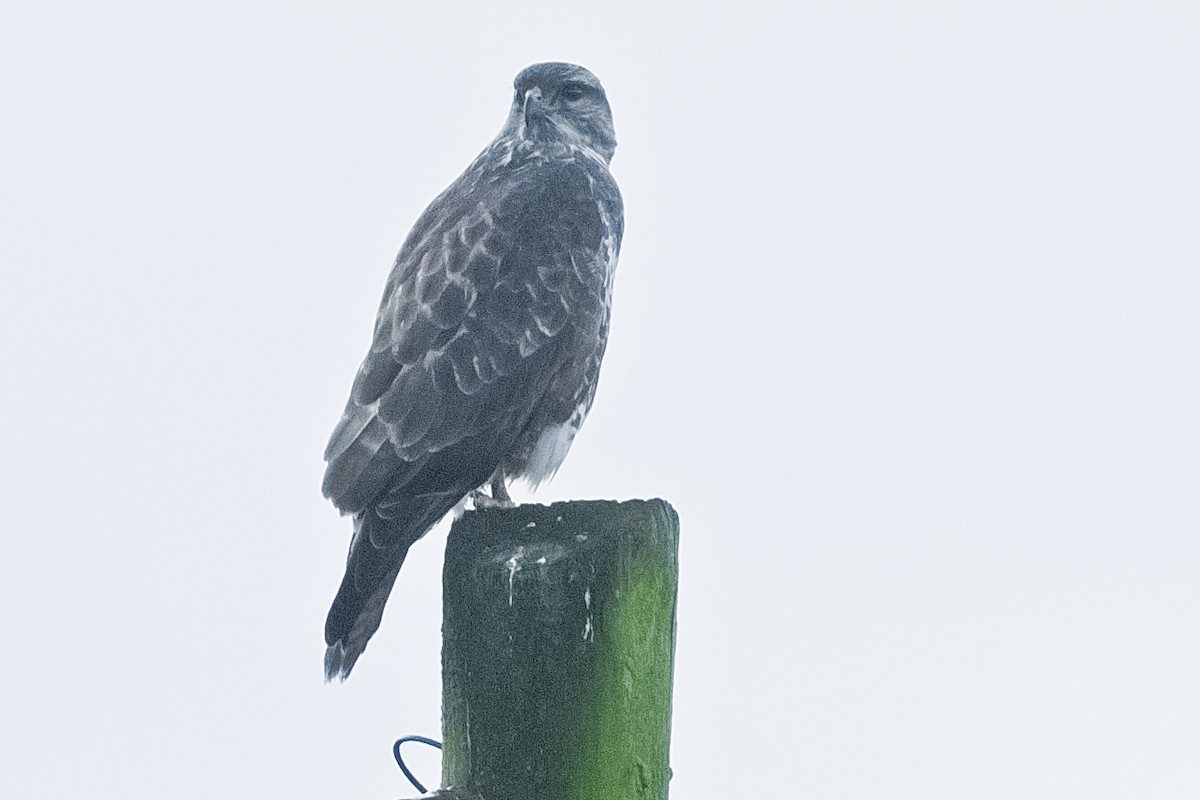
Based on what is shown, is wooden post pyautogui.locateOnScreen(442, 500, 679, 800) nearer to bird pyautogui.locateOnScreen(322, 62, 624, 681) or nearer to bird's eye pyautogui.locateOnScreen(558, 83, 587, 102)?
bird pyautogui.locateOnScreen(322, 62, 624, 681)

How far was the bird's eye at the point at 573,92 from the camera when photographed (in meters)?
5.55

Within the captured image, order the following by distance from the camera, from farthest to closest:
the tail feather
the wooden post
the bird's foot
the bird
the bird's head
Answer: the bird's head < the bird's foot < the bird < the tail feather < the wooden post

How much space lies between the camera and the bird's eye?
555 cm

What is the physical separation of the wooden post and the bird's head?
8.53 ft

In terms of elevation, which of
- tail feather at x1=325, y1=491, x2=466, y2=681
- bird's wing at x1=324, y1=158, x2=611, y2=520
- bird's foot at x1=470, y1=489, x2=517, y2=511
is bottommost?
tail feather at x1=325, y1=491, x2=466, y2=681

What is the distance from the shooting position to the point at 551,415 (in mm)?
4738

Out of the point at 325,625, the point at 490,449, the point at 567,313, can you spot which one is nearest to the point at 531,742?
the point at 325,625

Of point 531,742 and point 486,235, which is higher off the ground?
point 486,235

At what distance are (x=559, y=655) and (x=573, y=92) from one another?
3.01 m

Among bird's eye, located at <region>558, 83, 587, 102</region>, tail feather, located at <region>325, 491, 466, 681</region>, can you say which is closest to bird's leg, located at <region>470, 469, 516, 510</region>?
tail feather, located at <region>325, 491, 466, 681</region>

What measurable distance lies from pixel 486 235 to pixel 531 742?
84.4 inches

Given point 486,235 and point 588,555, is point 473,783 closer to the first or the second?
point 588,555

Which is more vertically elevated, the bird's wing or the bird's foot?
the bird's wing

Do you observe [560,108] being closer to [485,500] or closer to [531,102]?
[531,102]
